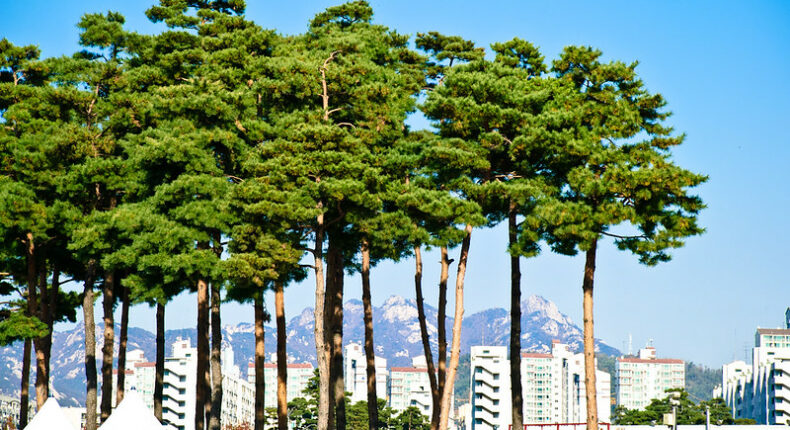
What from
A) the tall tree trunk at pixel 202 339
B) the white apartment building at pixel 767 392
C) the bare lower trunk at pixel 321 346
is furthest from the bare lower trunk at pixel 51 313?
the white apartment building at pixel 767 392

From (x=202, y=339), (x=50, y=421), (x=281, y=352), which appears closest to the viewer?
(x=50, y=421)

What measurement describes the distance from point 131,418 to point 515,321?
1084cm

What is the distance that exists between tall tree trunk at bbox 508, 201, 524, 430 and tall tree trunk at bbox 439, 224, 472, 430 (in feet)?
3.92

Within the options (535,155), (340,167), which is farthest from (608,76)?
(340,167)

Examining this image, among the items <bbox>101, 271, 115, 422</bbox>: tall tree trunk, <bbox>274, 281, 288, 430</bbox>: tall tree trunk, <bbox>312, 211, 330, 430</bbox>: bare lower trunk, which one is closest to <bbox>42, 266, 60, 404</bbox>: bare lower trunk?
<bbox>101, 271, 115, 422</bbox>: tall tree trunk

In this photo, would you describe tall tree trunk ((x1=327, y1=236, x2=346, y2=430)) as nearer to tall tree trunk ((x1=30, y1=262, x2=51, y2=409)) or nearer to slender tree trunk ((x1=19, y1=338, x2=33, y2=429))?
tall tree trunk ((x1=30, y1=262, x2=51, y2=409))

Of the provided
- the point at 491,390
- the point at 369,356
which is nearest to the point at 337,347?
the point at 369,356

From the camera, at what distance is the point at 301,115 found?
26.5 metres

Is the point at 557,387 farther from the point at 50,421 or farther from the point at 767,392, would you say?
the point at 50,421

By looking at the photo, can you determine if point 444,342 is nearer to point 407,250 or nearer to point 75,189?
point 407,250

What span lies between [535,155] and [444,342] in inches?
250

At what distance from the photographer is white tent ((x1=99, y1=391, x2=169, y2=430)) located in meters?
18.9

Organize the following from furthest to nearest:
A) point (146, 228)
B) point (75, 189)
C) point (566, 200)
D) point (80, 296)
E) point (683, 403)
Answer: point (683, 403), point (80, 296), point (75, 189), point (146, 228), point (566, 200)

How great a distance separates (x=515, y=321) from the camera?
2605 centimetres
